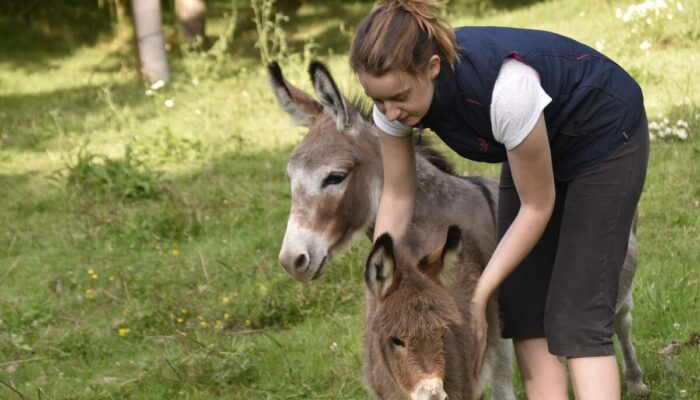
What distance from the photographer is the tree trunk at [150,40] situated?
12.8m

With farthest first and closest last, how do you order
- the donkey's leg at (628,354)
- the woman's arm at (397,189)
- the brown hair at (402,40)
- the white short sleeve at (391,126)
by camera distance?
the donkey's leg at (628,354) → the woman's arm at (397,189) → the white short sleeve at (391,126) → the brown hair at (402,40)

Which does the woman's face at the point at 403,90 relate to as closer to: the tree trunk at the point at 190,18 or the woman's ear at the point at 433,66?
the woman's ear at the point at 433,66

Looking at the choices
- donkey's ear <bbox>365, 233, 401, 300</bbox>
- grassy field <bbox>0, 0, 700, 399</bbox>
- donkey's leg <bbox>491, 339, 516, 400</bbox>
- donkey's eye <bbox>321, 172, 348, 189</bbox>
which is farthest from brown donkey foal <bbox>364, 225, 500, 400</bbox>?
grassy field <bbox>0, 0, 700, 399</bbox>

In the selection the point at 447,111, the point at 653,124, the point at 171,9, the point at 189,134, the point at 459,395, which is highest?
the point at 447,111

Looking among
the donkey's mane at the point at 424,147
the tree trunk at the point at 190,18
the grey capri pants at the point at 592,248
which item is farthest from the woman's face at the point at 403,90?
the tree trunk at the point at 190,18

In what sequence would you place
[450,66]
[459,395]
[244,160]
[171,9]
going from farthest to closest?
[171,9] → [244,160] → [459,395] → [450,66]

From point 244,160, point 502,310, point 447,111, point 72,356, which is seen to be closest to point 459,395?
point 502,310

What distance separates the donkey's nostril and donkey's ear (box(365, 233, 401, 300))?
726 millimetres

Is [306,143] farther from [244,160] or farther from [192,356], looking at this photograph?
[244,160]

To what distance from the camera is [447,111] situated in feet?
11.8

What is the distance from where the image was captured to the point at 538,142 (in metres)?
3.44

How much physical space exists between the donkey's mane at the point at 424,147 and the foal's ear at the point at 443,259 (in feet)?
3.74

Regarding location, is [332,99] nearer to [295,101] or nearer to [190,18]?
[295,101]

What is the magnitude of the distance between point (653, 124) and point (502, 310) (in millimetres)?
4734
